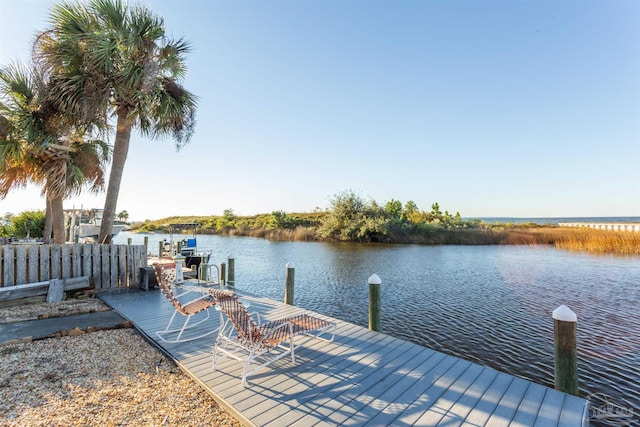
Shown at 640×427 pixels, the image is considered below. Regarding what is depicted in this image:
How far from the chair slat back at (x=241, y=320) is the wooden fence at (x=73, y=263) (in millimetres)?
5434

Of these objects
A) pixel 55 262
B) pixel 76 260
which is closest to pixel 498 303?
pixel 76 260

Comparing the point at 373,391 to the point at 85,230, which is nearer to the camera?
the point at 373,391

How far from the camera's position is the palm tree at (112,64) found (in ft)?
23.8

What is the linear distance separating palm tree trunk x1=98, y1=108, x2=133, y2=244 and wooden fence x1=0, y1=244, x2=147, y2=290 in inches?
46.3

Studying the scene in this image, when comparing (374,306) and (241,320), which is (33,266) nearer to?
(241,320)

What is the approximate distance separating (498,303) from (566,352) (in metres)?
6.08

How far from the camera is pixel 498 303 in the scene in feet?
28.3

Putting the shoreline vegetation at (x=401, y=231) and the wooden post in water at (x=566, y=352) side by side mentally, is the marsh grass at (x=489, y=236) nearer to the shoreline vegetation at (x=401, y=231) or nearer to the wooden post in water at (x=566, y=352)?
the shoreline vegetation at (x=401, y=231)

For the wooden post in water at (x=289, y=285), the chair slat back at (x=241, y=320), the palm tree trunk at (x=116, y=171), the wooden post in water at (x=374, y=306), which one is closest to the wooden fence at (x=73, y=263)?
the palm tree trunk at (x=116, y=171)

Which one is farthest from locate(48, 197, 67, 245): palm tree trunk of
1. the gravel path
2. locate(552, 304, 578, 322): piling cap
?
locate(552, 304, 578, 322): piling cap

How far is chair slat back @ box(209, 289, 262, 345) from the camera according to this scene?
3.08 meters

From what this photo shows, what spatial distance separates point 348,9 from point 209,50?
5.71 meters

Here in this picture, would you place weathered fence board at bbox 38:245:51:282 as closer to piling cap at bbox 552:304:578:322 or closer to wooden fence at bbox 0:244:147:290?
wooden fence at bbox 0:244:147:290

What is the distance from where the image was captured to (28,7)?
8.07 metres
